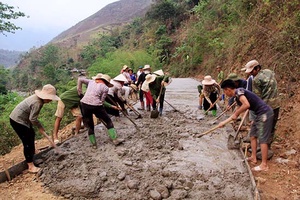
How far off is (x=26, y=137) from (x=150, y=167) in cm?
202

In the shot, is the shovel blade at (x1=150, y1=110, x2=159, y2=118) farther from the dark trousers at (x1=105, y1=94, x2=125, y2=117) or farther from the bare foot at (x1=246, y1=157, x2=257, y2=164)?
the bare foot at (x1=246, y1=157, x2=257, y2=164)

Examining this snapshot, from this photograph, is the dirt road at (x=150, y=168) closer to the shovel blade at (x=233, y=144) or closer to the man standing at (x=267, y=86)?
the shovel blade at (x=233, y=144)

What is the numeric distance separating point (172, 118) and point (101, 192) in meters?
3.83

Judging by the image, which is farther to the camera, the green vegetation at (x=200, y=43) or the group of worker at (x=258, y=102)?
the green vegetation at (x=200, y=43)

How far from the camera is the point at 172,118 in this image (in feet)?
23.2

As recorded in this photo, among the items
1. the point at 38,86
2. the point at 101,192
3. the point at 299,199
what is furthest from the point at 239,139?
the point at 38,86

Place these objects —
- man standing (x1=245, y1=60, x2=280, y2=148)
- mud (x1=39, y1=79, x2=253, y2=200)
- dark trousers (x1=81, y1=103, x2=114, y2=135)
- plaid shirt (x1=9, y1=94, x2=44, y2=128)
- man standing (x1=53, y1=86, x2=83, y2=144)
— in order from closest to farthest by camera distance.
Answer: mud (x1=39, y1=79, x2=253, y2=200) → plaid shirt (x1=9, y1=94, x2=44, y2=128) → man standing (x1=245, y1=60, x2=280, y2=148) → dark trousers (x1=81, y1=103, x2=114, y2=135) → man standing (x1=53, y1=86, x2=83, y2=144)

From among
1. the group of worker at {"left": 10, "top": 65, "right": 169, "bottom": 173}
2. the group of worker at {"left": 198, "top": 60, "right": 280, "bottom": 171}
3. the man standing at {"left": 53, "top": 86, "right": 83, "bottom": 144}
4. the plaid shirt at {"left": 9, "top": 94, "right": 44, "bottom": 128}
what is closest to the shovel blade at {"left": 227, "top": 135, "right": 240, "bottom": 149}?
the group of worker at {"left": 198, "top": 60, "right": 280, "bottom": 171}

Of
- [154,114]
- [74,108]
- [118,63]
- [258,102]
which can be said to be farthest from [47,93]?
[118,63]

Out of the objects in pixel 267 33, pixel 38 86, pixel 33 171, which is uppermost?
pixel 267 33

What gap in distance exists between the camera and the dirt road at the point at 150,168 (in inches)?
137

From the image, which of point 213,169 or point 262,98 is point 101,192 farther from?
point 262,98

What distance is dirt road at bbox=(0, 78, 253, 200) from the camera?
3.49 metres

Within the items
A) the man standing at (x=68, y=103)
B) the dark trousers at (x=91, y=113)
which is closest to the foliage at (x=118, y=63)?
the man standing at (x=68, y=103)
